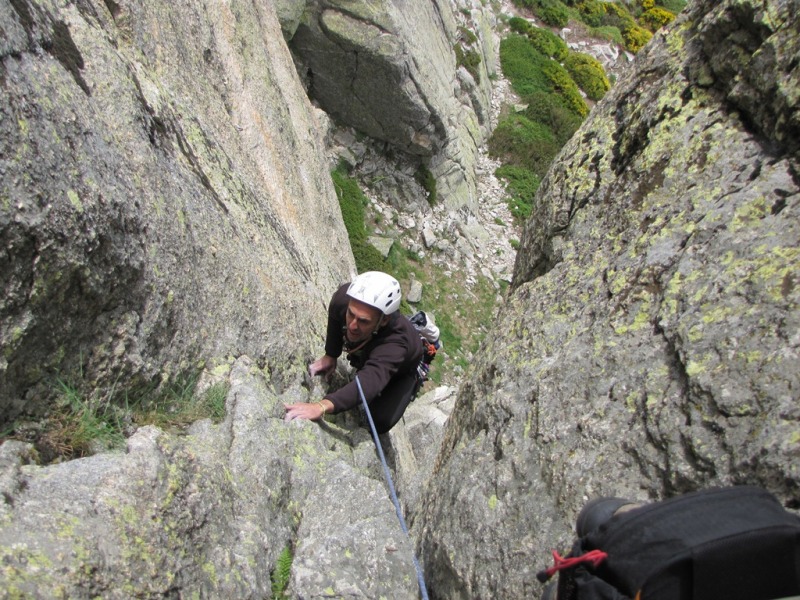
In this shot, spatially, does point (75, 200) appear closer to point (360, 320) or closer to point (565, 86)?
point (360, 320)

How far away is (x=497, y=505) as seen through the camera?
152 inches

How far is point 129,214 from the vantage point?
4.14 meters

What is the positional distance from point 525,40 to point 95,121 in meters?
44.5

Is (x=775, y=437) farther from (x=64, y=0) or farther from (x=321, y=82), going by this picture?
(x=321, y=82)

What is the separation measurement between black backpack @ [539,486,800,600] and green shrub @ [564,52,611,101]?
46205 millimetres

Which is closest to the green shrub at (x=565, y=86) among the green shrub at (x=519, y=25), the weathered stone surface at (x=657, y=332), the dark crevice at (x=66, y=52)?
the green shrub at (x=519, y=25)

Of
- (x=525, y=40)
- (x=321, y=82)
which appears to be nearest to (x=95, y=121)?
(x=321, y=82)

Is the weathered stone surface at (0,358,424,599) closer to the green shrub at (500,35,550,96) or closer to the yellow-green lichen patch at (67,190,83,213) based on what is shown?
the yellow-green lichen patch at (67,190,83,213)

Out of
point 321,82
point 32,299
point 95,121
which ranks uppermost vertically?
point 95,121

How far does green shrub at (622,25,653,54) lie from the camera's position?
168 ft

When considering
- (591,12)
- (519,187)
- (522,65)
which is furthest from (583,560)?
(591,12)

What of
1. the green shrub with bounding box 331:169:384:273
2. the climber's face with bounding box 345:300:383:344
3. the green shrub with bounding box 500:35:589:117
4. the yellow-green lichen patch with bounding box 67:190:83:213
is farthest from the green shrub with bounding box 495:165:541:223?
the yellow-green lichen patch with bounding box 67:190:83:213

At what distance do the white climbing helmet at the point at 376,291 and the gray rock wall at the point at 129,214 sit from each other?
1234 mm

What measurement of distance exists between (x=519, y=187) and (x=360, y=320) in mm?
27916
